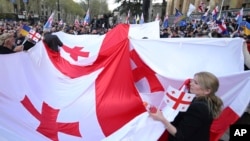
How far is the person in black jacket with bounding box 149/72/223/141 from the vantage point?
2.29 meters

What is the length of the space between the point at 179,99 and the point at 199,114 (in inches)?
15.5

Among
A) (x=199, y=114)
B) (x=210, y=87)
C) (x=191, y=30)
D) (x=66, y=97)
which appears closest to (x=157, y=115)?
(x=199, y=114)

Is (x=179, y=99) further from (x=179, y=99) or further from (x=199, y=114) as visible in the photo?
(x=199, y=114)

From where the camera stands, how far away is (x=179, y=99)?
266cm

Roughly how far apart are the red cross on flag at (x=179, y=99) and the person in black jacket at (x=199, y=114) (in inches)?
5.6

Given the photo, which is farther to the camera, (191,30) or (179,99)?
(191,30)

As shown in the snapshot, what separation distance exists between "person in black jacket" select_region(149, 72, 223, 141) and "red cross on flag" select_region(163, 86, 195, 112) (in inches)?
5.6

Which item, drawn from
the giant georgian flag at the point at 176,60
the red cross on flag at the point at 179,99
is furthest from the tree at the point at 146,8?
the red cross on flag at the point at 179,99

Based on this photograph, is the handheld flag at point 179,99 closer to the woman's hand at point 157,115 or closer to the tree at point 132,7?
the woman's hand at point 157,115

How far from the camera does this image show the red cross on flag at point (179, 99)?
2.58 m

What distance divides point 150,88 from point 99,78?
0.77 metres

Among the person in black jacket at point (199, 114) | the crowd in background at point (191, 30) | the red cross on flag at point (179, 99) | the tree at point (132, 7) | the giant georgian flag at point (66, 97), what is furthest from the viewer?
the tree at point (132, 7)

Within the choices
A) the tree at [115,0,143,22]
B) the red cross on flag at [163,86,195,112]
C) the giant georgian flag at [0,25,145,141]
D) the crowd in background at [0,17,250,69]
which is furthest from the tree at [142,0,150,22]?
the tree at [115,0,143,22]

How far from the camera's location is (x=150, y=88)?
14.8ft
